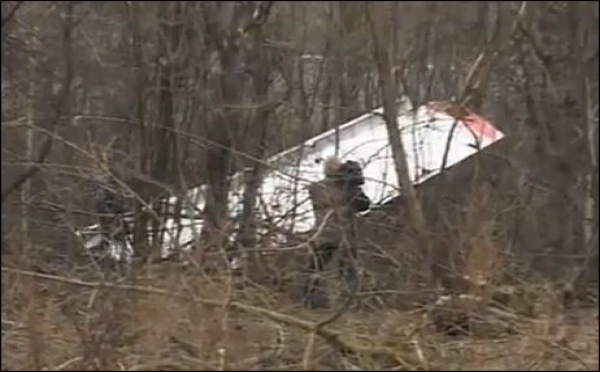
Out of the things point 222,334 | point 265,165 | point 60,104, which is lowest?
point 222,334

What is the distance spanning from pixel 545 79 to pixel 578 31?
73cm

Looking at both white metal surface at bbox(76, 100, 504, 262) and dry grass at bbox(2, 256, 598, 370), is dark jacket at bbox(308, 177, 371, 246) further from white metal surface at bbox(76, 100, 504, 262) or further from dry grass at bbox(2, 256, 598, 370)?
dry grass at bbox(2, 256, 598, 370)

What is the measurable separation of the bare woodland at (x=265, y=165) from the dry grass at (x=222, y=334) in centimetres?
1

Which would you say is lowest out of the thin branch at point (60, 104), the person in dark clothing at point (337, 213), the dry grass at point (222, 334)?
the dry grass at point (222, 334)

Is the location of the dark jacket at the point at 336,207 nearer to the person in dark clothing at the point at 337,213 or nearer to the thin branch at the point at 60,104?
the person in dark clothing at the point at 337,213

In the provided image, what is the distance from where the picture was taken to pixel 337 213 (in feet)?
25.7

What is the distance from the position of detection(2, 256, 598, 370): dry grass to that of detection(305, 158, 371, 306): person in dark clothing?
50cm

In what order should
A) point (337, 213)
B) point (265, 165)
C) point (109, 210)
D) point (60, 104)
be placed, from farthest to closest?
point (109, 210)
point (265, 165)
point (337, 213)
point (60, 104)

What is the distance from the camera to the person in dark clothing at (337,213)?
297 inches

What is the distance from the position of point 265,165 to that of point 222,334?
1.90 m

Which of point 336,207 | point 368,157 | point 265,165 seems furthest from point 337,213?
point 265,165

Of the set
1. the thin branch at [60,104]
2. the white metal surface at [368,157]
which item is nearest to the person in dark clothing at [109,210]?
the white metal surface at [368,157]

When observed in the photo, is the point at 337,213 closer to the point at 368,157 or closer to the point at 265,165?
the point at 368,157

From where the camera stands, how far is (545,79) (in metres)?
7.03
